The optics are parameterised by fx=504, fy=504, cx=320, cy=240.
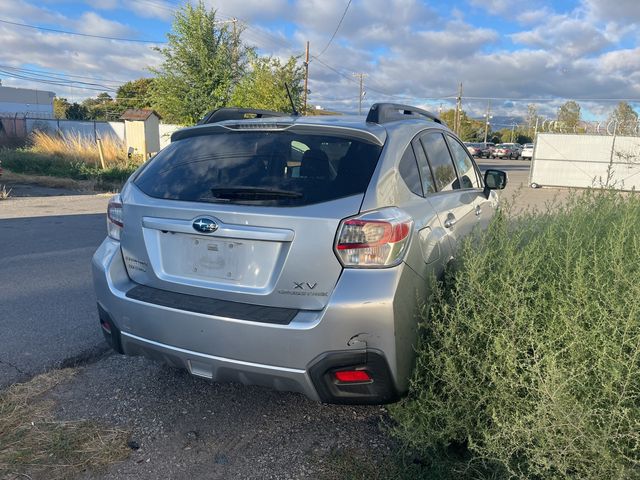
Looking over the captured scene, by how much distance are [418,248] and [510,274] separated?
1.72ft

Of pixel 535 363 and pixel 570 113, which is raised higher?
pixel 570 113

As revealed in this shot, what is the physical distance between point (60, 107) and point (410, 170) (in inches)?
3414

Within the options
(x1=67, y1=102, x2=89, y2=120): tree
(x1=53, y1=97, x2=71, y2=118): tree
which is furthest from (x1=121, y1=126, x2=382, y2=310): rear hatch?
(x1=53, y1=97, x2=71, y2=118): tree

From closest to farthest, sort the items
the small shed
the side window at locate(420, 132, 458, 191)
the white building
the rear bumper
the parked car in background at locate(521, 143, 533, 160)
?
the rear bumper → the side window at locate(420, 132, 458, 191) → the small shed → the parked car in background at locate(521, 143, 533, 160) → the white building

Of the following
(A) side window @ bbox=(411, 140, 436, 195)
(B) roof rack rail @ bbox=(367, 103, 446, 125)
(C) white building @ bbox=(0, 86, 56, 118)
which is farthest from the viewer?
(C) white building @ bbox=(0, 86, 56, 118)

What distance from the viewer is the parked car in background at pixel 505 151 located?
56750 mm

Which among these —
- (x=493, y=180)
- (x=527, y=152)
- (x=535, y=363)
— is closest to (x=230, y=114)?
(x=493, y=180)

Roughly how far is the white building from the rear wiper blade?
75749 mm

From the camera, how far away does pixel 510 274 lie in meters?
2.72

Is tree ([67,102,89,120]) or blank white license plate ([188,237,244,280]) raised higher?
tree ([67,102,89,120])

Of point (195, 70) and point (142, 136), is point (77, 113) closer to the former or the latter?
point (142, 136)

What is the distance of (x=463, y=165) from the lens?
444 cm

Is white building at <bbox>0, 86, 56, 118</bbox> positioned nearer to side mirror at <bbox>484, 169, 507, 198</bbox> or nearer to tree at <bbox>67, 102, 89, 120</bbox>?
tree at <bbox>67, 102, 89, 120</bbox>

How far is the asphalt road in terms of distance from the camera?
3.92 meters
